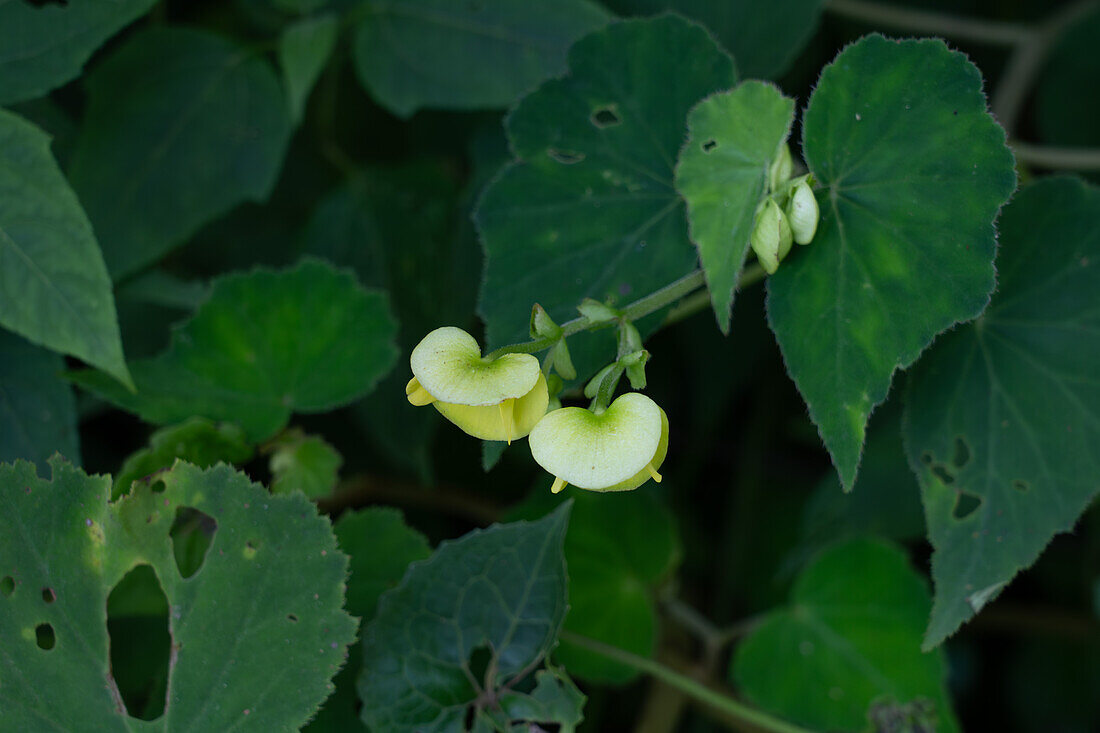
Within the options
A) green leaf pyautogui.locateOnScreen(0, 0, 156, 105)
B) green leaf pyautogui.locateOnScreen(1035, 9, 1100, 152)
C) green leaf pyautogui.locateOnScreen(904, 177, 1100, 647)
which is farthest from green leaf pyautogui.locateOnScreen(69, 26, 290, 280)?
green leaf pyautogui.locateOnScreen(1035, 9, 1100, 152)

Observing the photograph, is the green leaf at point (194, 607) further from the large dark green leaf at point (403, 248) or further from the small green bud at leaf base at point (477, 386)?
the large dark green leaf at point (403, 248)

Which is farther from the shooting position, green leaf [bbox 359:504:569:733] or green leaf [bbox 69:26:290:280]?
green leaf [bbox 69:26:290:280]

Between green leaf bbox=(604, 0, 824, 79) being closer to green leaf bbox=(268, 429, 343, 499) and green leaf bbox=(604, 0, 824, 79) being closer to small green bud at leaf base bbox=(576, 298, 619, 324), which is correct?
small green bud at leaf base bbox=(576, 298, 619, 324)

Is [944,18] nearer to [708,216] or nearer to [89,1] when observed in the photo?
[708,216]

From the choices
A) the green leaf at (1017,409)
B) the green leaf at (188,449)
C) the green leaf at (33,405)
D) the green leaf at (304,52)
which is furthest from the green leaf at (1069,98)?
the green leaf at (33,405)

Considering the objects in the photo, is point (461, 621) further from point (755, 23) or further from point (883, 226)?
point (755, 23)
